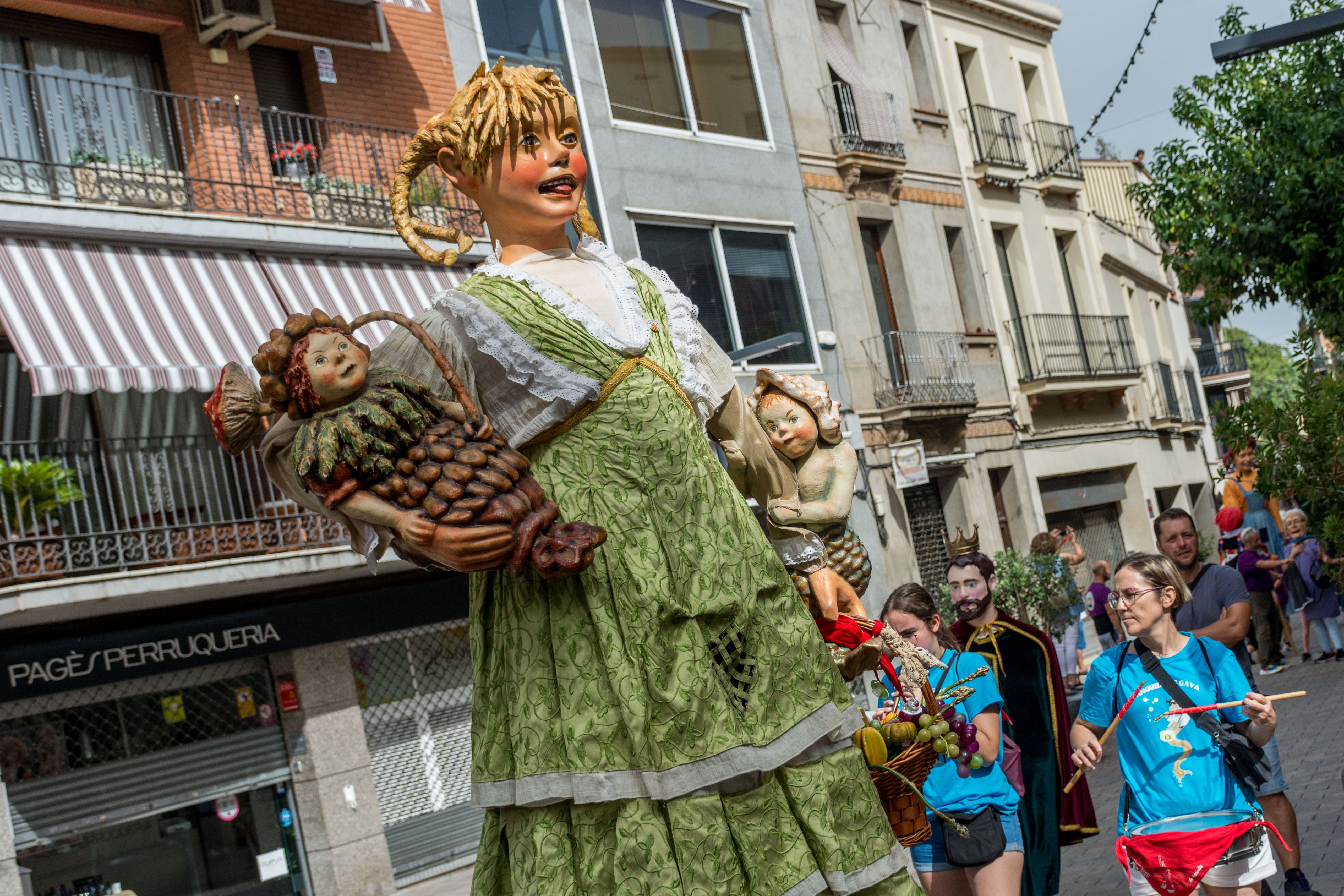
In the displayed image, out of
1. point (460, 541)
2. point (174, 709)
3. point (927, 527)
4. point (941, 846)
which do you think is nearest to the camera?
point (460, 541)

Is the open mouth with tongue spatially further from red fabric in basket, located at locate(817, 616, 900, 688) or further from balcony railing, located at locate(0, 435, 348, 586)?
balcony railing, located at locate(0, 435, 348, 586)

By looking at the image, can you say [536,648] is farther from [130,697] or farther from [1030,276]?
[1030,276]

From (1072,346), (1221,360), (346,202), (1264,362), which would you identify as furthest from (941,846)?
(1264,362)

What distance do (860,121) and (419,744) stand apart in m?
12.1

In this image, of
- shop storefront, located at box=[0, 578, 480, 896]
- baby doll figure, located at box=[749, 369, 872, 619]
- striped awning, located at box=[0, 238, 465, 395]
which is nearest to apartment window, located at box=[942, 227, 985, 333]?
shop storefront, located at box=[0, 578, 480, 896]

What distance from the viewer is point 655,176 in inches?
681

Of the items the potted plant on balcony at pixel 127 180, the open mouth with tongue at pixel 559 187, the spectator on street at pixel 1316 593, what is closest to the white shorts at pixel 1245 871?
the open mouth with tongue at pixel 559 187

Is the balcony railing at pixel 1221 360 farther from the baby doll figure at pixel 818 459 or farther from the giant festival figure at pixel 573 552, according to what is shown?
the giant festival figure at pixel 573 552

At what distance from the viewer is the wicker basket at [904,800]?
300 centimetres

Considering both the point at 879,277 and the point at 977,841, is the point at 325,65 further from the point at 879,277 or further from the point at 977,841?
the point at 977,841

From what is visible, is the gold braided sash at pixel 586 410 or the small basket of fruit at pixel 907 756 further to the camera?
the small basket of fruit at pixel 907 756

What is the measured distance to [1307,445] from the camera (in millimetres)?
8727

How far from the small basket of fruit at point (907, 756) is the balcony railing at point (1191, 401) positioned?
28.0 metres

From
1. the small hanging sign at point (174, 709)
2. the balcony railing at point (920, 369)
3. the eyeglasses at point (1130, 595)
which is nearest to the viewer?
the eyeglasses at point (1130, 595)
